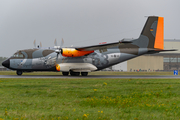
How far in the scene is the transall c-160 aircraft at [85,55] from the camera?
31.1 m

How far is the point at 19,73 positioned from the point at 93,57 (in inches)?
464

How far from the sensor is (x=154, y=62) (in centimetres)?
9975

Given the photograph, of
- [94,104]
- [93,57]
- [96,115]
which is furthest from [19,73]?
[96,115]

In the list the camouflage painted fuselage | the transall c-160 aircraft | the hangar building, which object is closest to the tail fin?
the transall c-160 aircraft

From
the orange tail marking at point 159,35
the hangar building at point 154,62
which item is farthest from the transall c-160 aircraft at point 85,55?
the hangar building at point 154,62

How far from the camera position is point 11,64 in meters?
31.0

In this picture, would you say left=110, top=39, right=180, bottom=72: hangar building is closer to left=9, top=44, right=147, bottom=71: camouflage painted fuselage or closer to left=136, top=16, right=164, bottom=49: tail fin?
left=136, top=16, right=164, bottom=49: tail fin

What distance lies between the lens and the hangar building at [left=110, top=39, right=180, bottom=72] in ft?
317

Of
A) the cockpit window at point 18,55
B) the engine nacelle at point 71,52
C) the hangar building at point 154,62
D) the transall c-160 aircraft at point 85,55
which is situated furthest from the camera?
the hangar building at point 154,62

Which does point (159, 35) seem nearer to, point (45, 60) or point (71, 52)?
point (71, 52)

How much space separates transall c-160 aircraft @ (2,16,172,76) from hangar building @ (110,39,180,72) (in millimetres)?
61257

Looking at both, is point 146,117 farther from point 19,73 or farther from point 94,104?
point 19,73

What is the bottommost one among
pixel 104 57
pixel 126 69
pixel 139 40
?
pixel 126 69

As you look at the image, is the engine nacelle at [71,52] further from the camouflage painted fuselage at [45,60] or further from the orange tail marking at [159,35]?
the orange tail marking at [159,35]
